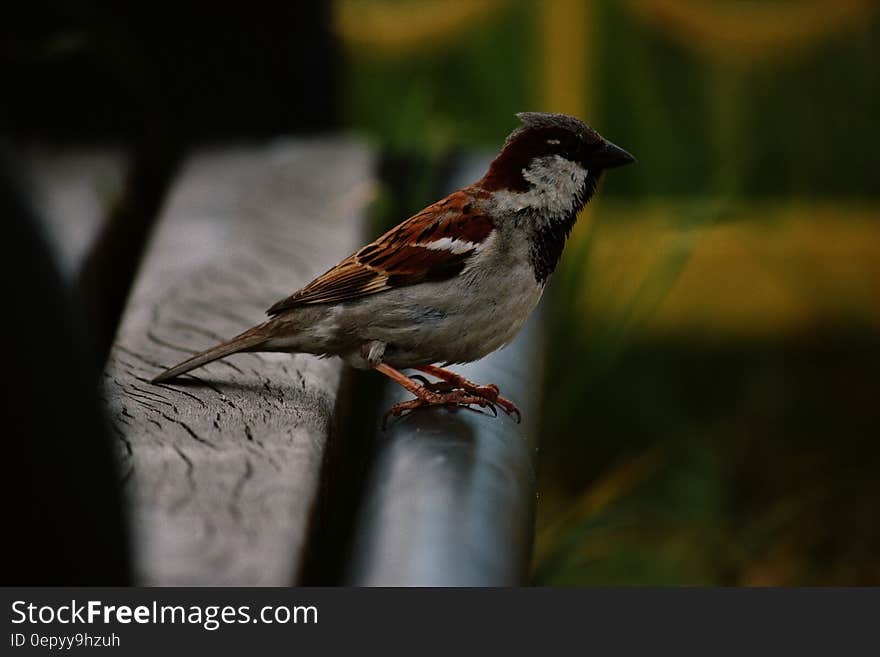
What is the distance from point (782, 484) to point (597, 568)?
1343 millimetres

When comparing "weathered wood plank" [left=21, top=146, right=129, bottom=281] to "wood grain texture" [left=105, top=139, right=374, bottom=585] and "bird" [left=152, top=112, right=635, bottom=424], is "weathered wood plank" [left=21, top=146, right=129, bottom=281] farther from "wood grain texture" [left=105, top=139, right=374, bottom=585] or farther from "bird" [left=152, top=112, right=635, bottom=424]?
"bird" [left=152, top=112, right=635, bottom=424]

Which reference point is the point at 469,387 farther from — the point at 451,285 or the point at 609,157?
the point at 609,157

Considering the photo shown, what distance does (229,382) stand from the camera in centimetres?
172

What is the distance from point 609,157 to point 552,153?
0.29 feet

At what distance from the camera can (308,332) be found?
179 centimetres

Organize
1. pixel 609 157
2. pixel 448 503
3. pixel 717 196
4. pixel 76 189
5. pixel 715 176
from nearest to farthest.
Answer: pixel 448 503 < pixel 609 157 < pixel 76 189 < pixel 717 196 < pixel 715 176

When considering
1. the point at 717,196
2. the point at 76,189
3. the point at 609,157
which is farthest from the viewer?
the point at 717,196

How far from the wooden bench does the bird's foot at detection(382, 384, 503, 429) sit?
0.03 metres

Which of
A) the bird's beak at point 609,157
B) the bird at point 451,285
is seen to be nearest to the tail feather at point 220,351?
the bird at point 451,285

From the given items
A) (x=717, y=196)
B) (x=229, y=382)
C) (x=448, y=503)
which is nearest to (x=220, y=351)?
(x=229, y=382)

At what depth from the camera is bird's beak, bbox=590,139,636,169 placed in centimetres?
163

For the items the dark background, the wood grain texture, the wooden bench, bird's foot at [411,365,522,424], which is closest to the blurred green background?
the dark background

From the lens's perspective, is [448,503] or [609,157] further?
[609,157]

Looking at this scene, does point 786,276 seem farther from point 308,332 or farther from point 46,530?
point 46,530
